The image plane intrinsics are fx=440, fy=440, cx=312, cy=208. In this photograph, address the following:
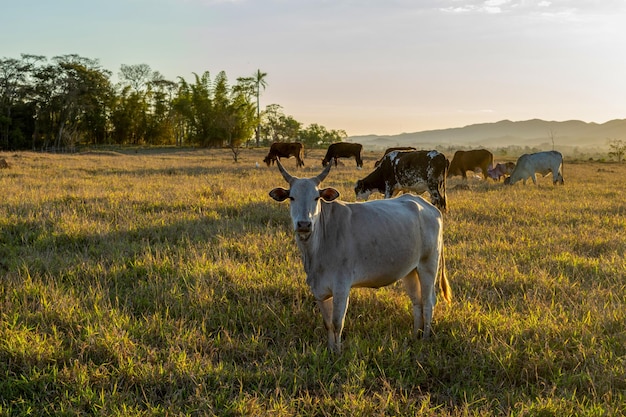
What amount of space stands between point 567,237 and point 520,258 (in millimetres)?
1747

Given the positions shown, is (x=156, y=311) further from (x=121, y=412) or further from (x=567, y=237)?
(x=567, y=237)

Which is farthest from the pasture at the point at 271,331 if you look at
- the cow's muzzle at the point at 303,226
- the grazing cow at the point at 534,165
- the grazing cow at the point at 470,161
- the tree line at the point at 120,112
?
the tree line at the point at 120,112

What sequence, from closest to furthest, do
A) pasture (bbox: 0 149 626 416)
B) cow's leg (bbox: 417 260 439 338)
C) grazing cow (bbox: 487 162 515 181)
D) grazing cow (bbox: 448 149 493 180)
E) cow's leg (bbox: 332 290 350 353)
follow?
pasture (bbox: 0 149 626 416) → cow's leg (bbox: 332 290 350 353) → cow's leg (bbox: 417 260 439 338) → grazing cow (bbox: 448 149 493 180) → grazing cow (bbox: 487 162 515 181)

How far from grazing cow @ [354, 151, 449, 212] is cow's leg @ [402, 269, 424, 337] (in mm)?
6194

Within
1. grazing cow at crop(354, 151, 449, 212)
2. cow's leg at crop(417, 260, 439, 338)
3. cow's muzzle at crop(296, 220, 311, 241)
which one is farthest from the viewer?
grazing cow at crop(354, 151, 449, 212)

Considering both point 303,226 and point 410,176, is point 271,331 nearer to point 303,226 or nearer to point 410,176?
point 303,226

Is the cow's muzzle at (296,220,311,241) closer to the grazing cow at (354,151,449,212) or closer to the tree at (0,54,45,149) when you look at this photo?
the grazing cow at (354,151,449,212)

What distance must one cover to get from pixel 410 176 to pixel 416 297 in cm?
682

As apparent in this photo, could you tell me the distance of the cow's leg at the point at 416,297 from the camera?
4020 millimetres

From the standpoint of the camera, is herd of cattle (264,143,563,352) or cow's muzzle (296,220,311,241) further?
herd of cattle (264,143,563,352)

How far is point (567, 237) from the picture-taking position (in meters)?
7.14

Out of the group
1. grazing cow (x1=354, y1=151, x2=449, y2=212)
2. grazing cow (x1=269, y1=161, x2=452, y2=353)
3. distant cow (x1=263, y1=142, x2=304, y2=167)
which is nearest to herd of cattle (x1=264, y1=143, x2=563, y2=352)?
grazing cow (x1=269, y1=161, x2=452, y2=353)

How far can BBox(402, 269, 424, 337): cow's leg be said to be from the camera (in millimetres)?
4020

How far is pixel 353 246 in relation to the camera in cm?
366
